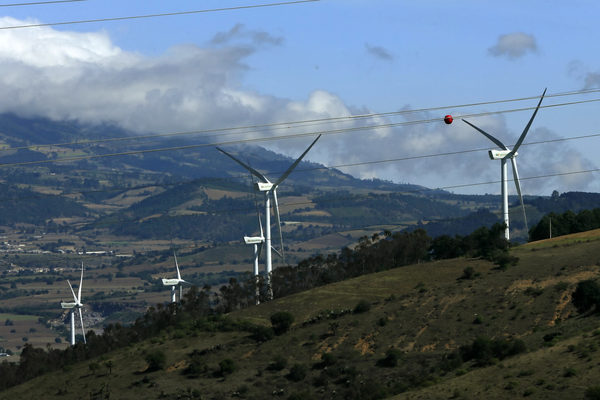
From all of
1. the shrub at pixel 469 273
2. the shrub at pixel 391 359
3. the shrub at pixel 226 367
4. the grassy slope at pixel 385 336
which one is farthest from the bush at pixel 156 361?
the shrub at pixel 469 273

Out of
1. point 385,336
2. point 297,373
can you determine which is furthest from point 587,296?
point 297,373

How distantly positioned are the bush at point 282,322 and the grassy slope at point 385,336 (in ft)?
6.69

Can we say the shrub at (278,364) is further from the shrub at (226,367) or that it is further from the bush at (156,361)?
the bush at (156,361)

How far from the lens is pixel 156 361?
545 ft

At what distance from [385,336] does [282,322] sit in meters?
21.4

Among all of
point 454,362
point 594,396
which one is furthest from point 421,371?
point 594,396

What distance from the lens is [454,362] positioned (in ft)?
420

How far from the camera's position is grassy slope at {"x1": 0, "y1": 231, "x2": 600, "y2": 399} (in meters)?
141

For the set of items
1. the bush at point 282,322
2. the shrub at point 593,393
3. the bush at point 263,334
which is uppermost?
the bush at point 282,322

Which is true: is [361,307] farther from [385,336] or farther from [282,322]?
[385,336]

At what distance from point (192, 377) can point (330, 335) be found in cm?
2388

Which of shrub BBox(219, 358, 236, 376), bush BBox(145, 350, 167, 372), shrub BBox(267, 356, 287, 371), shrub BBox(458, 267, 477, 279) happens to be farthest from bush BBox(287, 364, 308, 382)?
shrub BBox(458, 267, 477, 279)

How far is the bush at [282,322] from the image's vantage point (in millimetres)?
173500

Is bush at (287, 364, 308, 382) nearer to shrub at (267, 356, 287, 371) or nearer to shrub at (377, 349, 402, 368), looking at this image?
shrub at (267, 356, 287, 371)
